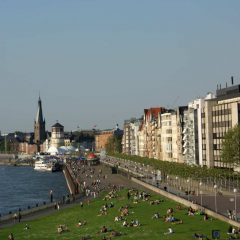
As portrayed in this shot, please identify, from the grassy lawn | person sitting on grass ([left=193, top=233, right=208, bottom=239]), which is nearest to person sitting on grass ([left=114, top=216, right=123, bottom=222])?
the grassy lawn

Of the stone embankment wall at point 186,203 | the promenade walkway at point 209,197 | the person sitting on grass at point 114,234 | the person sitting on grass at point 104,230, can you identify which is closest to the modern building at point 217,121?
the promenade walkway at point 209,197

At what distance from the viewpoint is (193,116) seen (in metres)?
164

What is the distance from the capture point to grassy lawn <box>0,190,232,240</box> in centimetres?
6564

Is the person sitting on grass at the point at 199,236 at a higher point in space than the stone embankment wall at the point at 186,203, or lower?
lower

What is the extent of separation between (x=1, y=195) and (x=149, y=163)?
45351mm

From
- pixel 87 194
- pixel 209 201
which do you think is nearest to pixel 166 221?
pixel 209 201

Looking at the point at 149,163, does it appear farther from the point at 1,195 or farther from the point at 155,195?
the point at 155,195

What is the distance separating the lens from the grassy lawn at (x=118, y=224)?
215 ft

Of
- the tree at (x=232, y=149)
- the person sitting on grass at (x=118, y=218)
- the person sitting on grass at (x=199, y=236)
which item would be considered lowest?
the person sitting on grass at (x=118, y=218)

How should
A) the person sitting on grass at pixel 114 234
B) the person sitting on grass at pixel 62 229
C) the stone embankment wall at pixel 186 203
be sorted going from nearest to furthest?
1. the person sitting on grass at pixel 114 234
2. the stone embankment wall at pixel 186 203
3. the person sitting on grass at pixel 62 229

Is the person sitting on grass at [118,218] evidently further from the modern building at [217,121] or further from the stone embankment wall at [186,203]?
the modern building at [217,121]

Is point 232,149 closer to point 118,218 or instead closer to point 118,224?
point 118,218

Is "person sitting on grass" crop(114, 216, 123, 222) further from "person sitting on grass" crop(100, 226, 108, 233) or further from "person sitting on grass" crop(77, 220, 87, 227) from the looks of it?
"person sitting on grass" crop(100, 226, 108, 233)

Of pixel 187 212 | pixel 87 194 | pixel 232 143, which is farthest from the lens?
pixel 87 194
